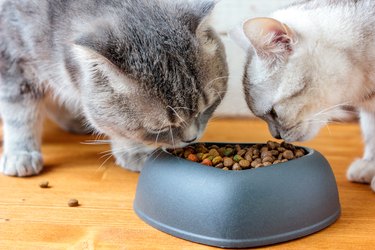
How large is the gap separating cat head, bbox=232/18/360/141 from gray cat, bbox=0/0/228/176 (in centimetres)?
13

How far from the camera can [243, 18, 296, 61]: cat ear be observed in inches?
51.2

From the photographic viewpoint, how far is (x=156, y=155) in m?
1.42

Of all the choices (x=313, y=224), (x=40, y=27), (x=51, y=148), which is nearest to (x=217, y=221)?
(x=313, y=224)

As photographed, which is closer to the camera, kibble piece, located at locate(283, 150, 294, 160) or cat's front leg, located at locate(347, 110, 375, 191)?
kibble piece, located at locate(283, 150, 294, 160)

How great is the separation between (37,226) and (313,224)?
0.70 metres

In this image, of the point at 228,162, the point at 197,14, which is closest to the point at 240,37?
the point at 197,14

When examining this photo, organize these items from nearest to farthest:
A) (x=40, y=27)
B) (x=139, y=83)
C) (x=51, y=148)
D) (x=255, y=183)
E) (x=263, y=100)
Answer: (x=255, y=183)
(x=139, y=83)
(x=263, y=100)
(x=40, y=27)
(x=51, y=148)

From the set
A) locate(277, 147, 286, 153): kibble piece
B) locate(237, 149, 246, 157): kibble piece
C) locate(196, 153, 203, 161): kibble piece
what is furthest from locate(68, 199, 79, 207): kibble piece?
locate(277, 147, 286, 153): kibble piece

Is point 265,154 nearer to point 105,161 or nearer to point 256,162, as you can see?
point 256,162

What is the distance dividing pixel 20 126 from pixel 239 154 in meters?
0.80

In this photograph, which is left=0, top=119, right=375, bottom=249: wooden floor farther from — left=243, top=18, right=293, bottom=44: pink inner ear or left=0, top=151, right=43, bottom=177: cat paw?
left=243, top=18, right=293, bottom=44: pink inner ear

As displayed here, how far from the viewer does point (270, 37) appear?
1346 millimetres

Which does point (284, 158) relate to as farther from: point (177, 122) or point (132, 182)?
point (132, 182)

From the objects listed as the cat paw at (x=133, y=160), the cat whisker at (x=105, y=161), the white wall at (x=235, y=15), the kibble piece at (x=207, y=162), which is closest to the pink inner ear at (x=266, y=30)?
the kibble piece at (x=207, y=162)
